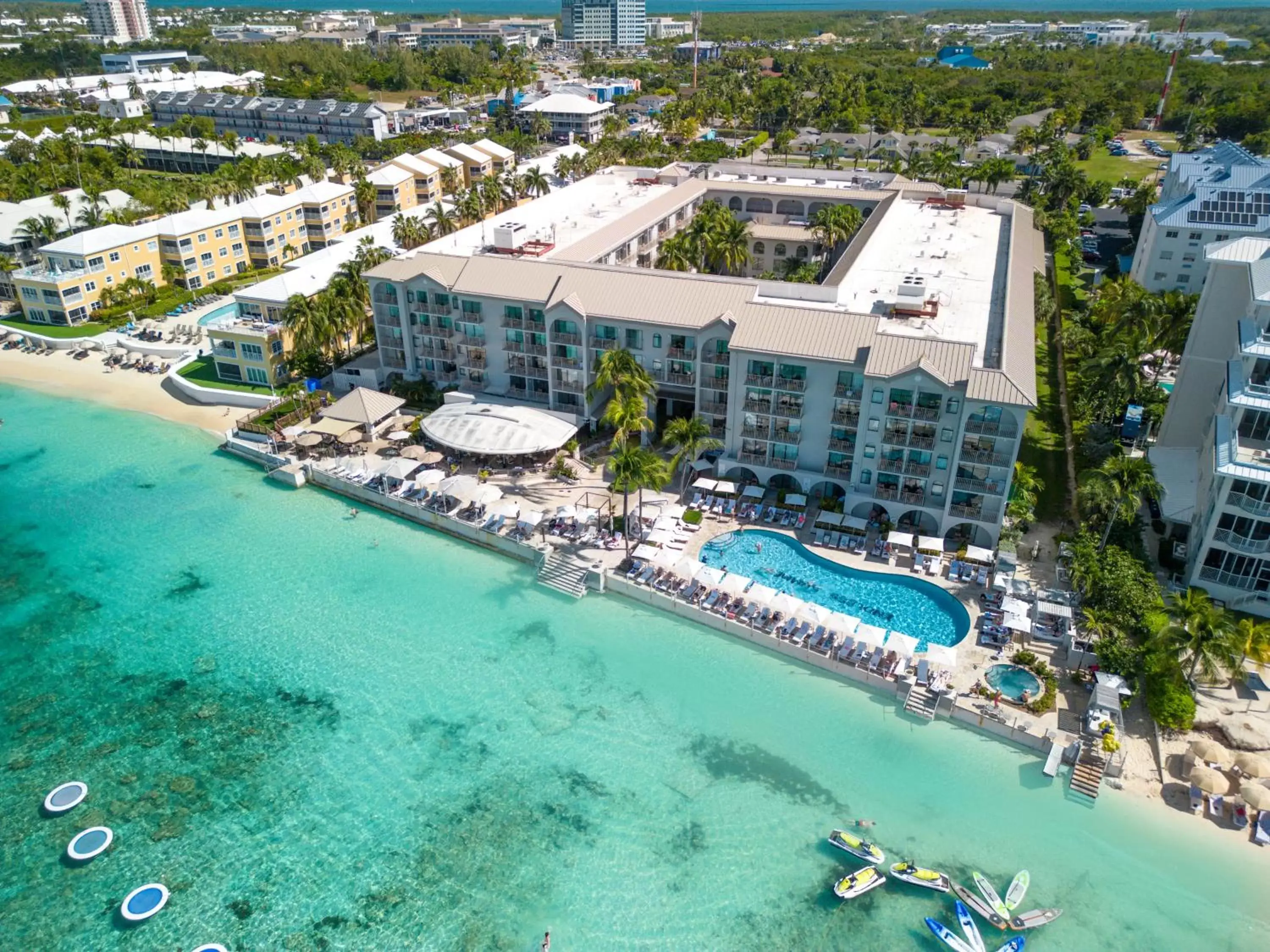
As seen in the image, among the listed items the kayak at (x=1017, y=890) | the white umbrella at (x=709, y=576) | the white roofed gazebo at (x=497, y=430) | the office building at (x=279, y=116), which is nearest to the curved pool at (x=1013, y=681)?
the kayak at (x=1017, y=890)

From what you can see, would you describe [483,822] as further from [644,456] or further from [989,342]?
[989,342]

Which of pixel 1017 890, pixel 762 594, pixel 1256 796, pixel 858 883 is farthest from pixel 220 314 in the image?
pixel 1256 796

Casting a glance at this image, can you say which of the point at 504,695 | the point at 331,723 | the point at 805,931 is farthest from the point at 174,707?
the point at 805,931

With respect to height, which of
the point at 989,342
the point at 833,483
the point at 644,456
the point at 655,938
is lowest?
the point at 655,938

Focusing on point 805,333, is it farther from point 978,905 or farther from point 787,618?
point 978,905

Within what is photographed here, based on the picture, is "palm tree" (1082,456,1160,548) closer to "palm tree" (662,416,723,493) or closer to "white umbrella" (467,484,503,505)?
"palm tree" (662,416,723,493)

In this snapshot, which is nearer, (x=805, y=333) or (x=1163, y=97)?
(x=805, y=333)
